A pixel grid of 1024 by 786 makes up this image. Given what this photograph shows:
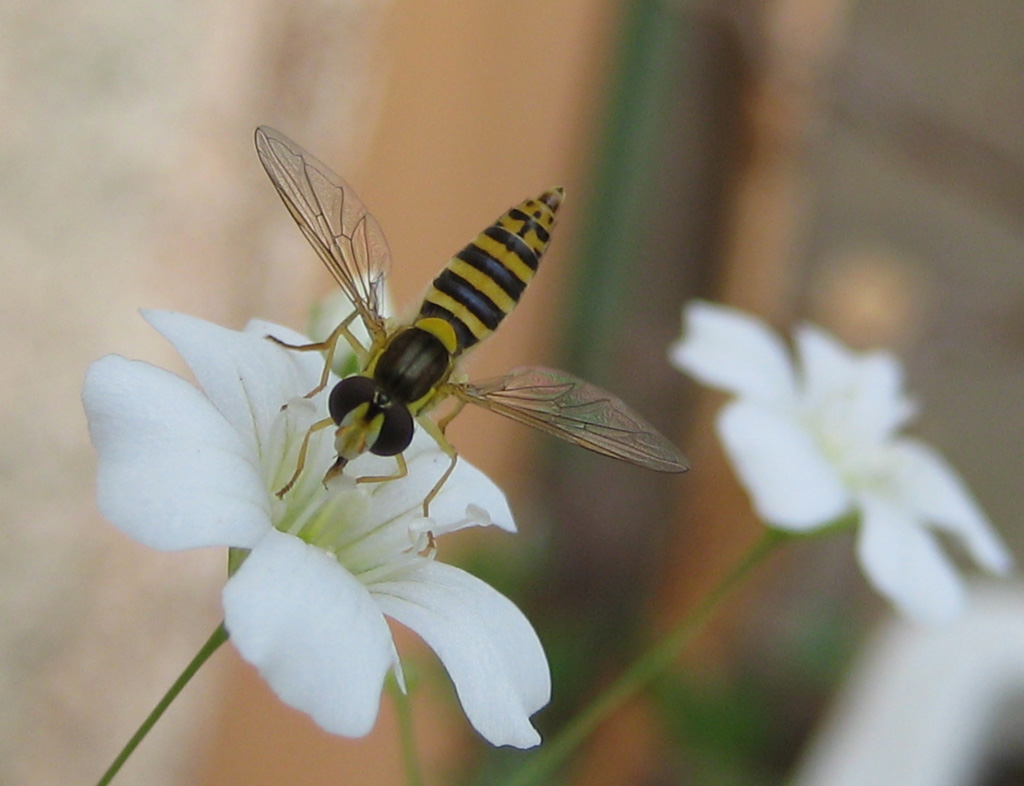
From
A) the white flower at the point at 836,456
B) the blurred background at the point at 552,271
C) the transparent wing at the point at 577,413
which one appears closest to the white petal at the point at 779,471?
the white flower at the point at 836,456

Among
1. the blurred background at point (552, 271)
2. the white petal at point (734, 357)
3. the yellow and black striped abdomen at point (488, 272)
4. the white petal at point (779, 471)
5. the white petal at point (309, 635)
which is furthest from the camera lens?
the blurred background at point (552, 271)

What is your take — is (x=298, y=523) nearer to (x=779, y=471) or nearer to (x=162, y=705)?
(x=162, y=705)

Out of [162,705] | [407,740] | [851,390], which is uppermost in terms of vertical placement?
[851,390]

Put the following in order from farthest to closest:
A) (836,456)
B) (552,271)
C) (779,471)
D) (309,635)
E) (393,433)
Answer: (552,271)
(836,456)
(779,471)
(393,433)
(309,635)

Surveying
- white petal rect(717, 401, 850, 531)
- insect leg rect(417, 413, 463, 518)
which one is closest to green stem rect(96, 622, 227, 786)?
insect leg rect(417, 413, 463, 518)

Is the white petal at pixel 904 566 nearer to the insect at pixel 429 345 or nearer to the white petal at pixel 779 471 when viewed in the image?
the white petal at pixel 779 471

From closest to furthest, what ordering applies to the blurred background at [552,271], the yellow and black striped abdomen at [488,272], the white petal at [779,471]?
the yellow and black striped abdomen at [488,272], the white petal at [779,471], the blurred background at [552,271]

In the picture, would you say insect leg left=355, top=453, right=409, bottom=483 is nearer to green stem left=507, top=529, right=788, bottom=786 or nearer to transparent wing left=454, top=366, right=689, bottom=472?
transparent wing left=454, top=366, right=689, bottom=472

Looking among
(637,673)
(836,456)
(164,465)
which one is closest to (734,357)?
(836,456)
